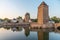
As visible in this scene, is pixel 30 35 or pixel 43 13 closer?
pixel 30 35

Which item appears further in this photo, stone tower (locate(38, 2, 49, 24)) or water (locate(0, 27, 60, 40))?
stone tower (locate(38, 2, 49, 24))

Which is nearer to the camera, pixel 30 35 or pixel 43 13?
pixel 30 35

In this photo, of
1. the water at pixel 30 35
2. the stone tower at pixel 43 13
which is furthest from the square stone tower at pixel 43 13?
the water at pixel 30 35

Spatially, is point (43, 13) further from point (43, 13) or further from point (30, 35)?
point (30, 35)

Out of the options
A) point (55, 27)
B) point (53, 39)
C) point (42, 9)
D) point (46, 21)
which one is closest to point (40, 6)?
point (42, 9)

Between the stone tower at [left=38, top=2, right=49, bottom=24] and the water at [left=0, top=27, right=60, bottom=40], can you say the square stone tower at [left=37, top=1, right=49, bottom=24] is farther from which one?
the water at [left=0, top=27, right=60, bottom=40]

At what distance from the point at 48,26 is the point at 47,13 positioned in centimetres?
270

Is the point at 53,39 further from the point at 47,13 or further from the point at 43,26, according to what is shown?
the point at 47,13

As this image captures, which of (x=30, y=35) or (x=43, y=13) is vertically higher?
(x=43, y=13)

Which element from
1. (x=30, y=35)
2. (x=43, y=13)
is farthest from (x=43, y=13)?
(x=30, y=35)

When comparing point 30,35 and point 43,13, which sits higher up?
point 43,13

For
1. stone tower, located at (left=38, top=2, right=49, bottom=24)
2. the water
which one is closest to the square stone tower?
stone tower, located at (left=38, top=2, right=49, bottom=24)

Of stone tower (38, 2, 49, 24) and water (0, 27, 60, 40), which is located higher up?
stone tower (38, 2, 49, 24)

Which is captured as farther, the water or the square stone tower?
the square stone tower
